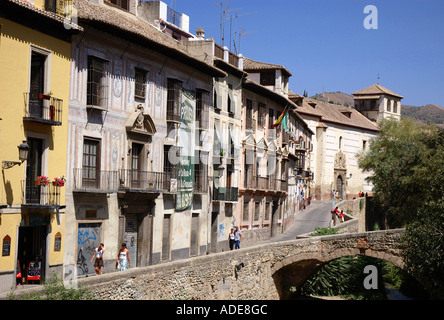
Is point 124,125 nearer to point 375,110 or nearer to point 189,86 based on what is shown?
point 189,86

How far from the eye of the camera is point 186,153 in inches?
1158

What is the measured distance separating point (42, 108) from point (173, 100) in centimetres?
862

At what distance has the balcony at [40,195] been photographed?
19295 millimetres

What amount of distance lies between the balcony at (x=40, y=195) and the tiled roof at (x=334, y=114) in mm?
49239

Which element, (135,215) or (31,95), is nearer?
(31,95)

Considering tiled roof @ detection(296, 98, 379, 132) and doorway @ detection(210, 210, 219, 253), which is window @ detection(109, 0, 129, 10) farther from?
tiled roof @ detection(296, 98, 379, 132)

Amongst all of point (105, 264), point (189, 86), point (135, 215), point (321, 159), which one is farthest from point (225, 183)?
point (321, 159)

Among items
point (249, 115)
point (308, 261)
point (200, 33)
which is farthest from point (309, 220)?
point (308, 261)

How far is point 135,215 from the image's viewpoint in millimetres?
25562

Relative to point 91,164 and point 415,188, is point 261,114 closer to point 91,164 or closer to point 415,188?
point 415,188

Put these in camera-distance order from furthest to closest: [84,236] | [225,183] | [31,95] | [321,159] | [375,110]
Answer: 1. [375,110]
2. [321,159]
3. [225,183]
4. [84,236]
5. [31,95]

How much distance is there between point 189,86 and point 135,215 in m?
7.12

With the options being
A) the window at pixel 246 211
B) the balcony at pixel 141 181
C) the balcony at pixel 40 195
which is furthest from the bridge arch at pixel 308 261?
the balcony at pixel 40 195

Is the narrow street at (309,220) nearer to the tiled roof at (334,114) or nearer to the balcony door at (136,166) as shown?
the tiled roof at (334,114)
